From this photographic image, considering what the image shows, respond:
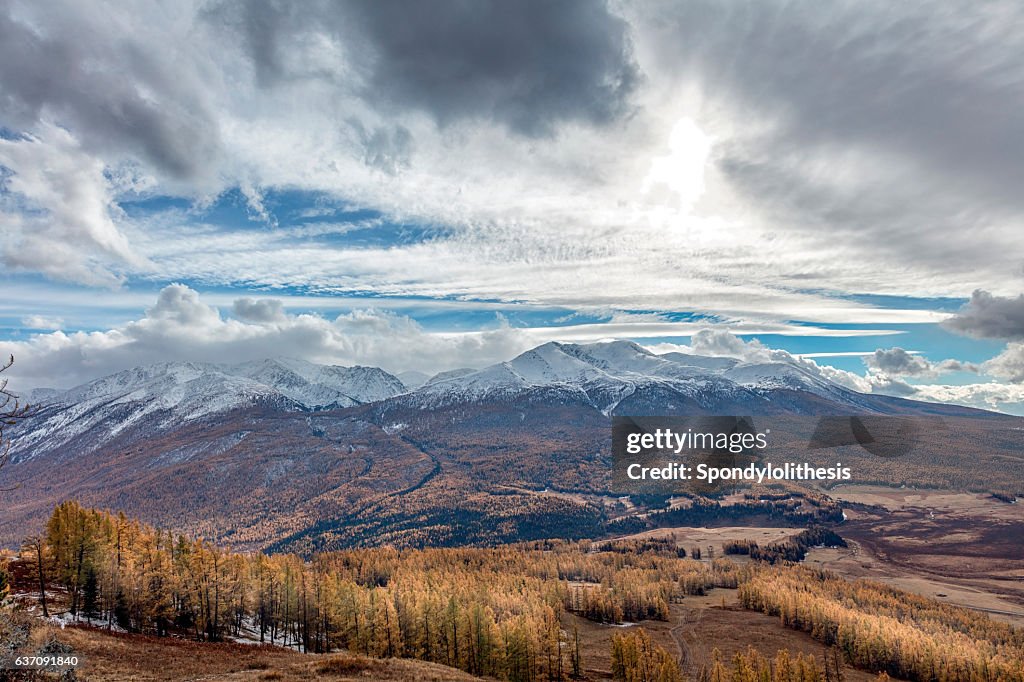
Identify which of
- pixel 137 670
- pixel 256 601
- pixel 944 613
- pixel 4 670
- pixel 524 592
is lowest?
pixel 944 613

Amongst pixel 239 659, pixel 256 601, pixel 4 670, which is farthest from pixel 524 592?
pixel 4 670

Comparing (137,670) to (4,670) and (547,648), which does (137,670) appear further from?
(547,648)

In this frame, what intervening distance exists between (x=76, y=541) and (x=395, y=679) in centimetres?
6206

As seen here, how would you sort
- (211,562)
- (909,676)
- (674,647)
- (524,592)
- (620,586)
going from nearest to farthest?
(211,562)
(909,676)
(674,647)
(524,592)
(620,586)

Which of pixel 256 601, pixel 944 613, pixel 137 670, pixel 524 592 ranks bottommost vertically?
pixel 944 613

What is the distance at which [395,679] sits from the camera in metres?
60.2

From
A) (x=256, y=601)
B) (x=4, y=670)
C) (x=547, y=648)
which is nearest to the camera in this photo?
(x=4, y=670)

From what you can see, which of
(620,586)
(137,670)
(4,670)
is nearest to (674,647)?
(620,586)

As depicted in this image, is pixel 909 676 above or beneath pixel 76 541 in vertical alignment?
beneath

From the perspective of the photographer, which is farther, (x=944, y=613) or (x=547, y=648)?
(x=944, y=613)

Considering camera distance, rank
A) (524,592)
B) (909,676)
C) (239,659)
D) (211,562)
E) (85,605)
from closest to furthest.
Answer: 1. (239,659)
2. (85,605)
3. (211,562)
4. (909,676)
5. (524,592)

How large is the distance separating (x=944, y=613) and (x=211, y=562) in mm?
250694

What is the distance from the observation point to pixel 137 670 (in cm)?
5362

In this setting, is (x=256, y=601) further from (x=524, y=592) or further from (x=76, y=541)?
(x=524, y=592)
